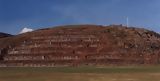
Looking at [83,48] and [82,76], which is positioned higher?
[83,48]

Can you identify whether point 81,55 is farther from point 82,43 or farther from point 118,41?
point 118,41

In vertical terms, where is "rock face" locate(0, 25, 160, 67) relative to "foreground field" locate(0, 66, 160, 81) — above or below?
above

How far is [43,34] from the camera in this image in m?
158

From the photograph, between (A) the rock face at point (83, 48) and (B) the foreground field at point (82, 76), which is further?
(A) the rock face at point (83, 48)

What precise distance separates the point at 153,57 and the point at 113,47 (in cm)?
1398

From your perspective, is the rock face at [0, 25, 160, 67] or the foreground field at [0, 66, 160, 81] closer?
the foreground field at [0, 66, 160, 81]

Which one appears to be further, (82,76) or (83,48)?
(83,48)

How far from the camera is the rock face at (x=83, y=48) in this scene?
144000 mm

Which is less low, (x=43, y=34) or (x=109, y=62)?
(x=43, y=34)

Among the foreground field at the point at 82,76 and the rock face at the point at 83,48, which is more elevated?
the rock face at the point at 83,48

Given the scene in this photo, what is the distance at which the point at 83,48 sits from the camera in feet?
491

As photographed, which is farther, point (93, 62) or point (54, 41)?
point (54, 41)

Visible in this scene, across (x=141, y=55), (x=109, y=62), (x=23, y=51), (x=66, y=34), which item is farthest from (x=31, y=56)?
(x=141, y=55)

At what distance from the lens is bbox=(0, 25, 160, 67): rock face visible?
144m
